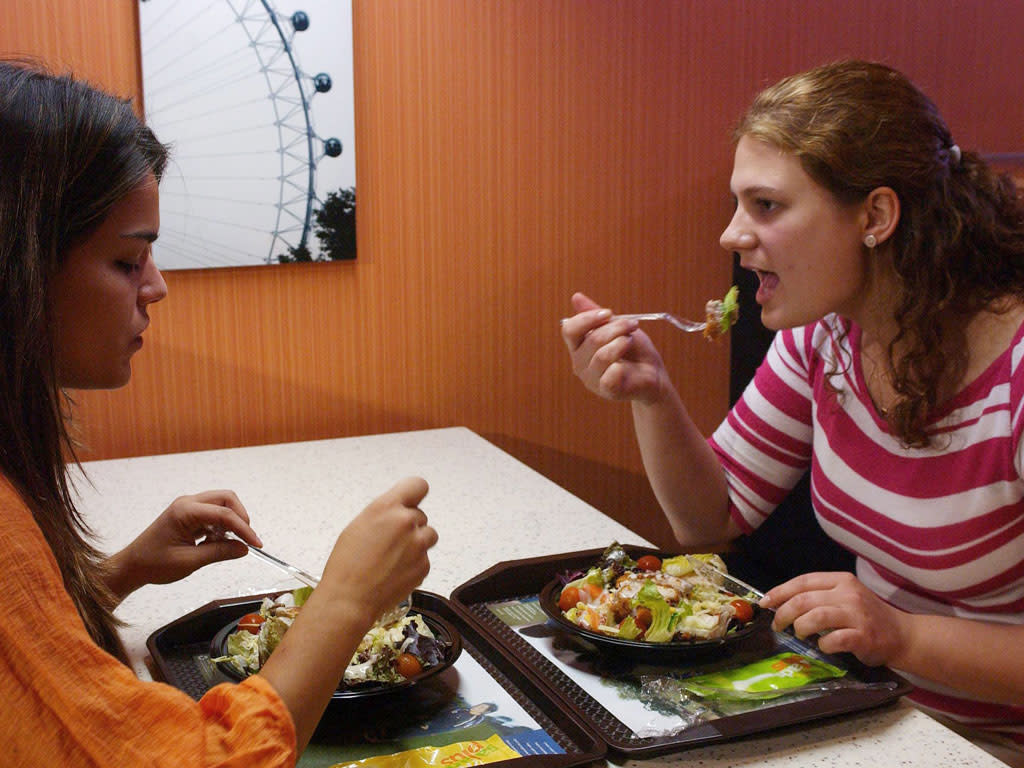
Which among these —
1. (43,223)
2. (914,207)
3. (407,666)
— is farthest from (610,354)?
(43,223)

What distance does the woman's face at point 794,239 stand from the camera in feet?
4.82

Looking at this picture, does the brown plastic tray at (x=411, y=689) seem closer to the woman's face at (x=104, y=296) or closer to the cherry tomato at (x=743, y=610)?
the cherry tomato at (x=743, y=610)

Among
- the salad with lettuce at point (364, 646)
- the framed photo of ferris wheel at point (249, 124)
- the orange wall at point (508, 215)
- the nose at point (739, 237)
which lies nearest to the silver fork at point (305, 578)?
the salad with lettuce at point (364, 646)

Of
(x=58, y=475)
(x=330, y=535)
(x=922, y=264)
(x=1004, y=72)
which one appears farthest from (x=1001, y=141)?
(x=58, y=475)

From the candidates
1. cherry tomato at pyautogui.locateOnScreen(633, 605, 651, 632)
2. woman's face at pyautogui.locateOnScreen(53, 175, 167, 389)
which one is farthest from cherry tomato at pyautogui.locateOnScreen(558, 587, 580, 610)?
woman's face at pyautogui.locateOnScreen(53, 175, 167, 389)

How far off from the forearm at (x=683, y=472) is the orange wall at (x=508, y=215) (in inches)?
27.5

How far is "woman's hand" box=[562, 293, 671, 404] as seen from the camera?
1.53m

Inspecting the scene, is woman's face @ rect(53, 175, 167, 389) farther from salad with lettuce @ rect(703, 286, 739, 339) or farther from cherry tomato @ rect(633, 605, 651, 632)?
salad with lettuce @ rect(703, 286, 739, 339)

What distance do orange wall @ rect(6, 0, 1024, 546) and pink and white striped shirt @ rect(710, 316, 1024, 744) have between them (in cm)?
94

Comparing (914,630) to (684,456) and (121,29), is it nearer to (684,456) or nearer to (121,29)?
(684,456)

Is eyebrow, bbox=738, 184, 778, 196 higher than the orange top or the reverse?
higher

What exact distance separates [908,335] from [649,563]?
485 mm

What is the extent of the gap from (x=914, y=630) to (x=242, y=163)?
1.67m

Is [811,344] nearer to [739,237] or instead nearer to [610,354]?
[739,237]
